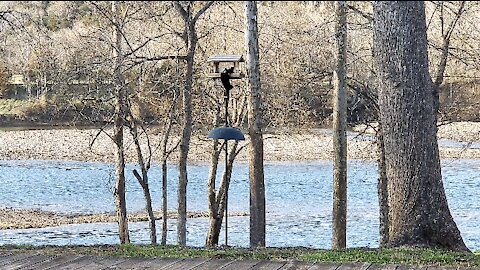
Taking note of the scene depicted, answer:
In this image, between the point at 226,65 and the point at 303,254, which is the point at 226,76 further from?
the point at 303,254

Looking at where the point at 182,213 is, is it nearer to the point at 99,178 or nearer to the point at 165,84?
the point at 165,84

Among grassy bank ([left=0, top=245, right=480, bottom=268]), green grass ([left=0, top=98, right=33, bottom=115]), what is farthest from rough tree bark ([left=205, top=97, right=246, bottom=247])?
grassy bank ([left=0, top=245, right=480, bottom=268])

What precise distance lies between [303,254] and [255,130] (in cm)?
478

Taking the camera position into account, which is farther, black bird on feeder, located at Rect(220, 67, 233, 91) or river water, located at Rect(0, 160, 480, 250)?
river water, located at Rect(0, 160, 480, 250)

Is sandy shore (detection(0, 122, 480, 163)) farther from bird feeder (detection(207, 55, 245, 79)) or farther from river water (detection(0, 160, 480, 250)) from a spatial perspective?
bird feeder (detection(207, 55, 245, 79))

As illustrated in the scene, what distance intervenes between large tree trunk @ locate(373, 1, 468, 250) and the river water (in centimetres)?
550

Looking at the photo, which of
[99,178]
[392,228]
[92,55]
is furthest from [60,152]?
[392,228]

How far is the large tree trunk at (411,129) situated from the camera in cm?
567

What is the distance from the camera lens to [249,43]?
30.6 ft

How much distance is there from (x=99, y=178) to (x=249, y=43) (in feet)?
31.6

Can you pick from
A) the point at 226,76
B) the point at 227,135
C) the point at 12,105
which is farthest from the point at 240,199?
the point at 227,135

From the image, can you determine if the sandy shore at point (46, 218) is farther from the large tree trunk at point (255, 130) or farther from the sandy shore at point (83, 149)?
the large tree trunk at point (255, 130)

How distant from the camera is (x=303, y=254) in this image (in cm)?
493

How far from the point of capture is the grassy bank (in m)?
4.58
